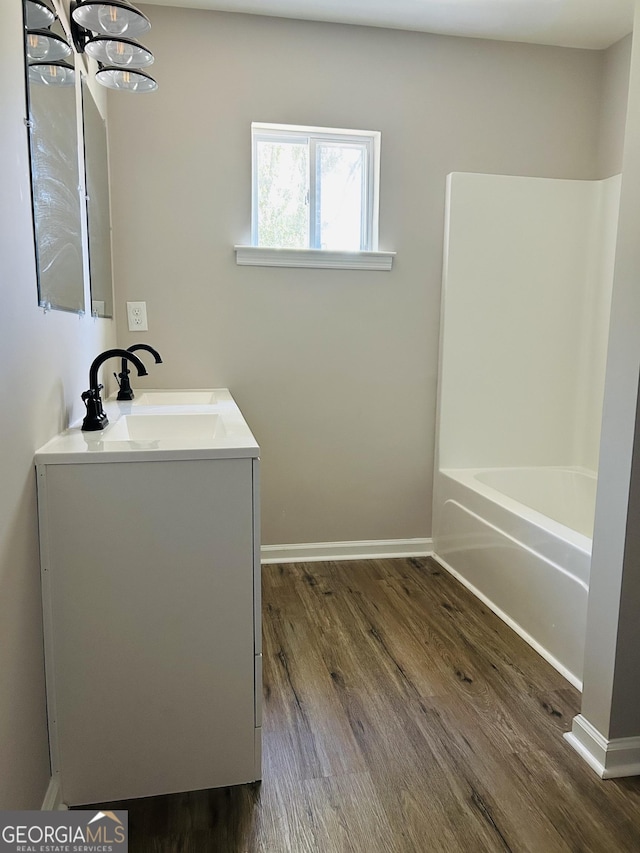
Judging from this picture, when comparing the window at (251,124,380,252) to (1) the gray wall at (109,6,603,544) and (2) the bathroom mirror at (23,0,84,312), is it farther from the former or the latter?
(2) the bathroom mirror at (23,0,84,312)

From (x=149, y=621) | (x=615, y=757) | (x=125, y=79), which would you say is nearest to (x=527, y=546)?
(x=615, y=757)

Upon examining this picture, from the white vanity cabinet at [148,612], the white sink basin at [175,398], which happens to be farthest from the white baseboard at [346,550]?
the white vanity cabinet at [148,612]

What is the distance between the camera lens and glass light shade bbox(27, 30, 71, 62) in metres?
1.36

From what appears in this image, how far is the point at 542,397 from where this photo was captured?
3104 millimetres

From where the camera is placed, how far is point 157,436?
1.97 metres

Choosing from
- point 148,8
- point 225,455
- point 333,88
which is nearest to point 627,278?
point 225,455

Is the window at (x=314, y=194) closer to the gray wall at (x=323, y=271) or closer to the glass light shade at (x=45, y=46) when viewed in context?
the gray wall at (x=323, y=271)

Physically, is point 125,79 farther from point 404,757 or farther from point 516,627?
point 516,627

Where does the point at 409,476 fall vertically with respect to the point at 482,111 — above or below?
below

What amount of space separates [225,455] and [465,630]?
56.0 inches

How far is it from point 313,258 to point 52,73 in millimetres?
1456

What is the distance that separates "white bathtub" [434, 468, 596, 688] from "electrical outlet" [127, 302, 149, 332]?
1.61 meters

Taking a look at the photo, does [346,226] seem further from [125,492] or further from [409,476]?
[125,492]

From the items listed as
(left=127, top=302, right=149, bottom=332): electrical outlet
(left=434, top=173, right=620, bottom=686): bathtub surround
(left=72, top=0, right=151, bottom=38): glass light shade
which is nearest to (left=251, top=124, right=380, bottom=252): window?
(left=434, top=173, right=620, bottom=686): bathtub surround
